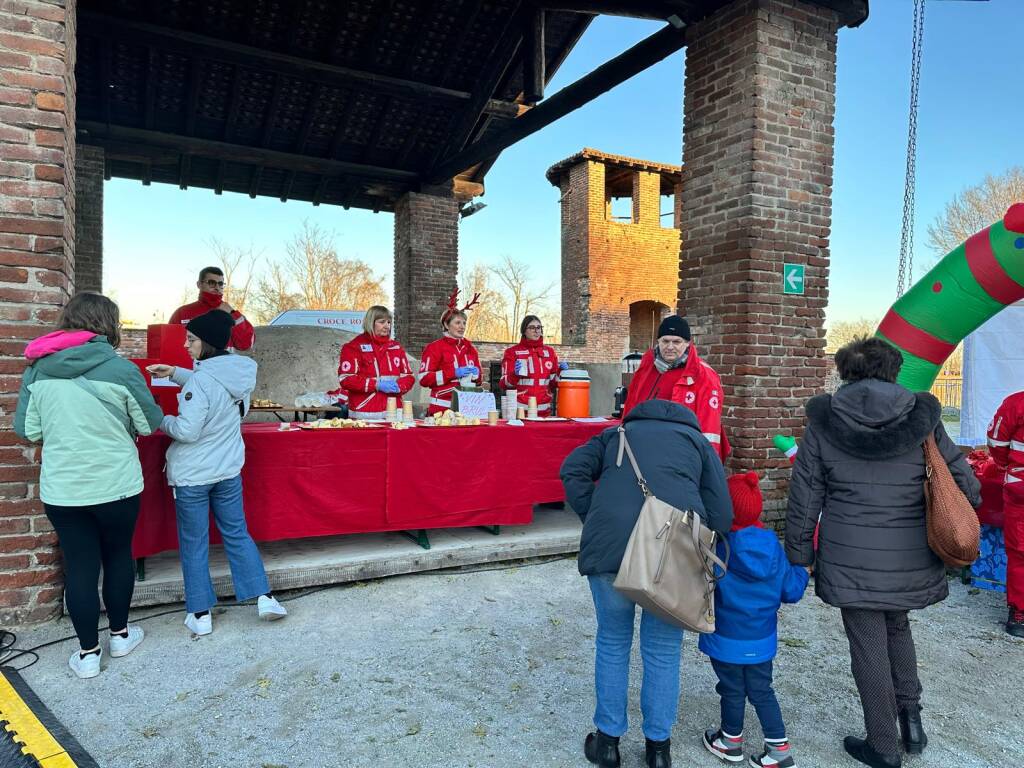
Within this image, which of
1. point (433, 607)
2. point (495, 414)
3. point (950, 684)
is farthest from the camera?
point (495, 414)

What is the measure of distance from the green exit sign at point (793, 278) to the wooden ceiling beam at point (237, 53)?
217 inches

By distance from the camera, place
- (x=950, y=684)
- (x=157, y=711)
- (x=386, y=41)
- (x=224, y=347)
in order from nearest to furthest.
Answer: (x=157, y=711), (x=950, y=684), (x=224, y=347), (x=386, y=41)

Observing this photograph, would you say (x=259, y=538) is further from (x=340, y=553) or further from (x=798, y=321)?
(x=798, y=321)

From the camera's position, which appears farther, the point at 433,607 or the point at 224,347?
the point at 433,607

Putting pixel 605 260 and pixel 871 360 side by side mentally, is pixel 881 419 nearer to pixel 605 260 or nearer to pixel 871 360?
pixel 871 360

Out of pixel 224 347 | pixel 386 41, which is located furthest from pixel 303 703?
pixel 386 41

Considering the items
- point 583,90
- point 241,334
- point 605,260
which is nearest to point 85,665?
point 241,334

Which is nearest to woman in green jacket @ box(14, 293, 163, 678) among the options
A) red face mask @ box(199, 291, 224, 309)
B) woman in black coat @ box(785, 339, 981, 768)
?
red face mask @ box(199, 291, 224, 309)

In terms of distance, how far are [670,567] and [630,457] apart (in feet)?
1.37

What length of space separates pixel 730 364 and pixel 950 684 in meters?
2.79

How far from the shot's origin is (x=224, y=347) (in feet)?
12.1

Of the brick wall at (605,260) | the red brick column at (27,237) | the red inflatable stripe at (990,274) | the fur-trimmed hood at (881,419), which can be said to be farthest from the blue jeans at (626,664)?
the brick wall at (605,260)

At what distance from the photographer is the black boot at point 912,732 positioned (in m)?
2.64

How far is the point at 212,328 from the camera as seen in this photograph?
3.62 meters
